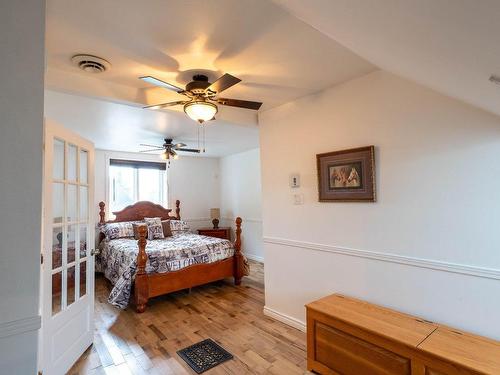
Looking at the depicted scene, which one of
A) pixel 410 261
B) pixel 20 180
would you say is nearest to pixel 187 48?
pixel 20 180

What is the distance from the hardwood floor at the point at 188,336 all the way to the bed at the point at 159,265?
0.75 feet

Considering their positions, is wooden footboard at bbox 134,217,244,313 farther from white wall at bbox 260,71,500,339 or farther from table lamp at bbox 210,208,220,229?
table lamp at bbox 210,208,220,229

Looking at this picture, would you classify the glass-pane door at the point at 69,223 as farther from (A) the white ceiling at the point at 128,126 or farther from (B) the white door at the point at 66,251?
(A) the white ceiling at the point at 128,126

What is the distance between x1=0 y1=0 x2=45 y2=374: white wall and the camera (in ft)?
3.45

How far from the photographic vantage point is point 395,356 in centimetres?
166

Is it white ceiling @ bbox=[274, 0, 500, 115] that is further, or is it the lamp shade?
the lamp shade

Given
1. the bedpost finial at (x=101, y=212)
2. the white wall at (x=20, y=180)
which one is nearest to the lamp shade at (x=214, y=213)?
the bedpost finial at (x=101, y=212)

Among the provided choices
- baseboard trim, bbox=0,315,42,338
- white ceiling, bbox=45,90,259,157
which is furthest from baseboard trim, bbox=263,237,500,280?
baseboard trim, bbox=0,315,42,338

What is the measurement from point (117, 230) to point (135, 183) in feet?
4.24

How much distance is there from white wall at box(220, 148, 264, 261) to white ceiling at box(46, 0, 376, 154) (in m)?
3.21

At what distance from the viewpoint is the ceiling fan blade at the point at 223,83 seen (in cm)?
180

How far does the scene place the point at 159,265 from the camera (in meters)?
3.56

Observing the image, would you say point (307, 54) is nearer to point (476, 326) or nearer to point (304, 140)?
point (304, 140)

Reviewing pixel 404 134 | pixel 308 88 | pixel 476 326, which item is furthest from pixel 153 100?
pixel 476 326
